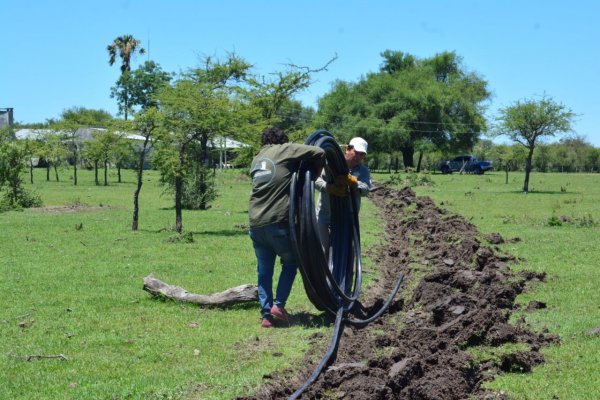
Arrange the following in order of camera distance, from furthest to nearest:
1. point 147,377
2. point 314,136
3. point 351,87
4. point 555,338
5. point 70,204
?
point 351,87
point 70,204
point 314,136
point 555,338
point 147,377

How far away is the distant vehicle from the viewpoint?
72.4m

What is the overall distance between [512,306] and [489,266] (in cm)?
284

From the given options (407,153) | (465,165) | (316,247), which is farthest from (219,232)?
(465,165)

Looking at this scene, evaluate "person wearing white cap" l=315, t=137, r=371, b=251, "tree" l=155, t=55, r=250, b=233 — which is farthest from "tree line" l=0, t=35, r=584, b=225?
"person wearing white cap" l=315, t=137, r=371, b=251

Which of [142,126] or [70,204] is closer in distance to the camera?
[142,126]

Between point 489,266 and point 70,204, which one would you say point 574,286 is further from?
point 70,204

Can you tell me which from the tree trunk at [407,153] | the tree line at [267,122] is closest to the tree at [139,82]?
the tree line at [267,122]

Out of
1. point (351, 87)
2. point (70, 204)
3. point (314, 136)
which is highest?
point (351, 87)

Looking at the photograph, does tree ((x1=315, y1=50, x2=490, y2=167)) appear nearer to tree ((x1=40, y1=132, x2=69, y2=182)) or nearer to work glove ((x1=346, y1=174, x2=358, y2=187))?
tree ((x1=40, y1=132, x2=69, y2=182))

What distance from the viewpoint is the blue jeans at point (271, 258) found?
8273 mm

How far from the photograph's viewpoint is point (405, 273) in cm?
1234

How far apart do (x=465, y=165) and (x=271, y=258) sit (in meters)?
66.5

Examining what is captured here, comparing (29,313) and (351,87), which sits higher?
(351,87)

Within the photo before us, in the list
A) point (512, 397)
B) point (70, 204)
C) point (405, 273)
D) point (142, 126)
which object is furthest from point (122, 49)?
point (512, 397)
